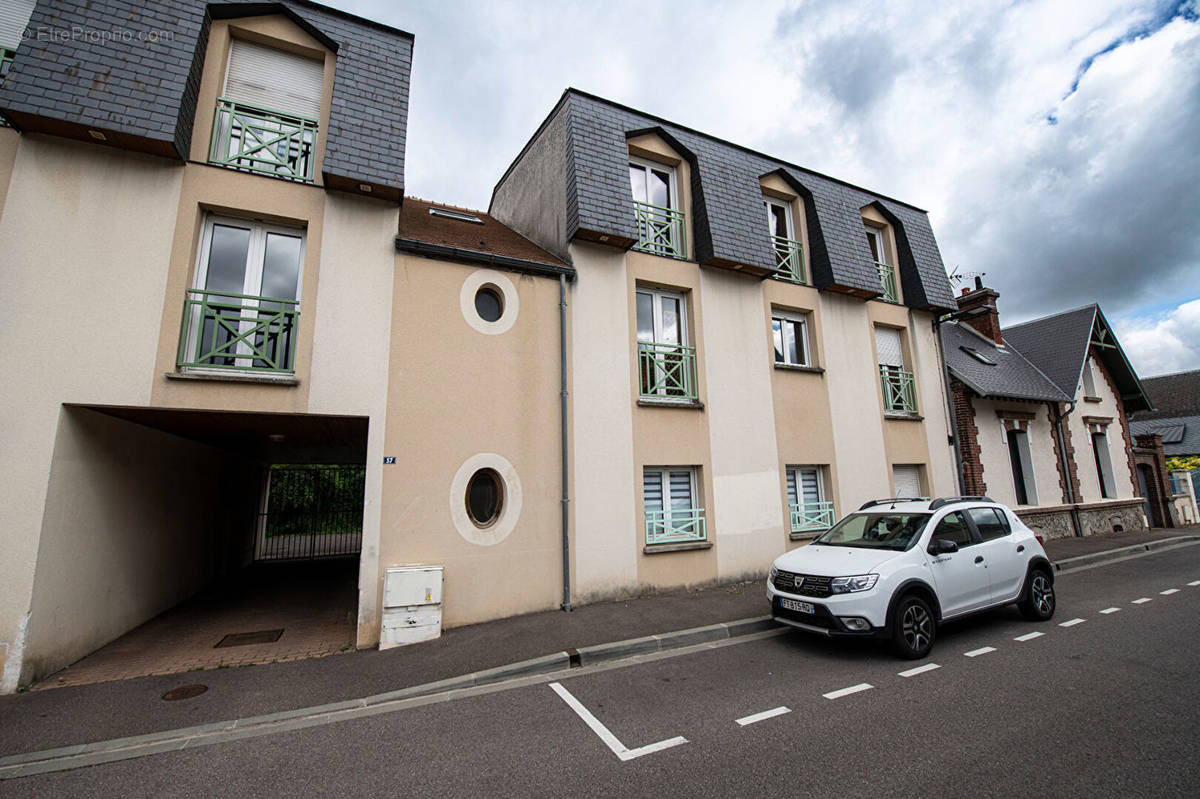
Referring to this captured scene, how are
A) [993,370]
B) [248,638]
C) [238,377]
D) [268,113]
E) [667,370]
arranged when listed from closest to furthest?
[238,377] < [248,638] < [268,113] < [667,370] < [993,370]

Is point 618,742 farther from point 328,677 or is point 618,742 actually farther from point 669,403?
point 669,403

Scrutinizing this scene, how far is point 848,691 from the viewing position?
15.4 feet

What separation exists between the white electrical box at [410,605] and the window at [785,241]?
9.04 metres

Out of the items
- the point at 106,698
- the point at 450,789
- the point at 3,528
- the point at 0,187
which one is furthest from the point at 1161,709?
the point at 0,187

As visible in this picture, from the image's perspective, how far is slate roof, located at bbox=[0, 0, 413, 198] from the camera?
5836 millimetres

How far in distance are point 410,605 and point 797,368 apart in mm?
8295

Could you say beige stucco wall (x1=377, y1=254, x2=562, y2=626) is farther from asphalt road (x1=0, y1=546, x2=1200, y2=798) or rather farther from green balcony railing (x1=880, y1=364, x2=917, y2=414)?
green balcony railing (x1=880, y1=364, x2=917, y2=414)

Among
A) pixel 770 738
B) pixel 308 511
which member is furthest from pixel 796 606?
pixel 308 511

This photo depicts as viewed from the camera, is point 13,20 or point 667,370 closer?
point 13,20

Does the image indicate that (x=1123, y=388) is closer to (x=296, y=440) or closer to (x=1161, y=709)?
(x=1161, y=709)

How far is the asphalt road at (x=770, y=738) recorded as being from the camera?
3.34 meters

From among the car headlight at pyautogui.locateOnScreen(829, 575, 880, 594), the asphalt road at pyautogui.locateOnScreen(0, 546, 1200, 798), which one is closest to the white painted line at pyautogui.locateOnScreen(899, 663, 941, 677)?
the asphalt road at pyautogui.locateOnScreen(0, 546, 1200, 798)

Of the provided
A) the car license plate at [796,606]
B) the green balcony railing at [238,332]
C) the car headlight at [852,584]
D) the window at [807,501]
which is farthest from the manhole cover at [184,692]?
the window at [807,501]

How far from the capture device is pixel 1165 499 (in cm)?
1733
